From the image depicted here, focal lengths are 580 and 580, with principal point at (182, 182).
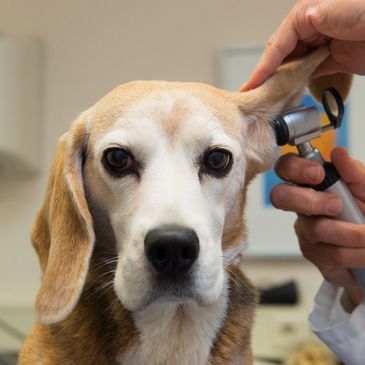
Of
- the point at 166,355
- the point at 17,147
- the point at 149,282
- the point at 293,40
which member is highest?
the point at 293,40

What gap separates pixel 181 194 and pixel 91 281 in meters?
0.25

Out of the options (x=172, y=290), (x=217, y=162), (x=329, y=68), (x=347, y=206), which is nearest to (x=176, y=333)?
(x=172, y=290)

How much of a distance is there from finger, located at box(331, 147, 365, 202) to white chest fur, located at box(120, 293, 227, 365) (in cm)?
32

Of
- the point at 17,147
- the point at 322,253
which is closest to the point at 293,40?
the point at 322,253

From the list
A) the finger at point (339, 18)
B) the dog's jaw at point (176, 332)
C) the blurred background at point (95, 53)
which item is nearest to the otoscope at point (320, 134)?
the finger at point (339, 18)

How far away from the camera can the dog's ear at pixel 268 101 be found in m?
1.04

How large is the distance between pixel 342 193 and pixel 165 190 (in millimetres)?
383

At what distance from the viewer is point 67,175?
925mm

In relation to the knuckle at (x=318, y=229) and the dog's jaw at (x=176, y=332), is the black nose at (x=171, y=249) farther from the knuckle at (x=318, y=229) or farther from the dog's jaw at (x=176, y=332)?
the knuckle at (x=318, y=229)

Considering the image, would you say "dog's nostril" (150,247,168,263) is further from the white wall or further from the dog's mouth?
the white wall

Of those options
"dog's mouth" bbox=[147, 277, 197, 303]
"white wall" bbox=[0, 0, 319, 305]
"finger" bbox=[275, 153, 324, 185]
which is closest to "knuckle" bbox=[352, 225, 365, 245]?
"finger" bbox=[275, 153, 324, 185]

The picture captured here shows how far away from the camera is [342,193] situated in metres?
1.05

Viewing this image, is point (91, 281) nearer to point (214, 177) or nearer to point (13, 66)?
point (214, 177)

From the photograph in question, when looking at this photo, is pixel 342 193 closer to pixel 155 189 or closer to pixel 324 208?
pixel 324 208
